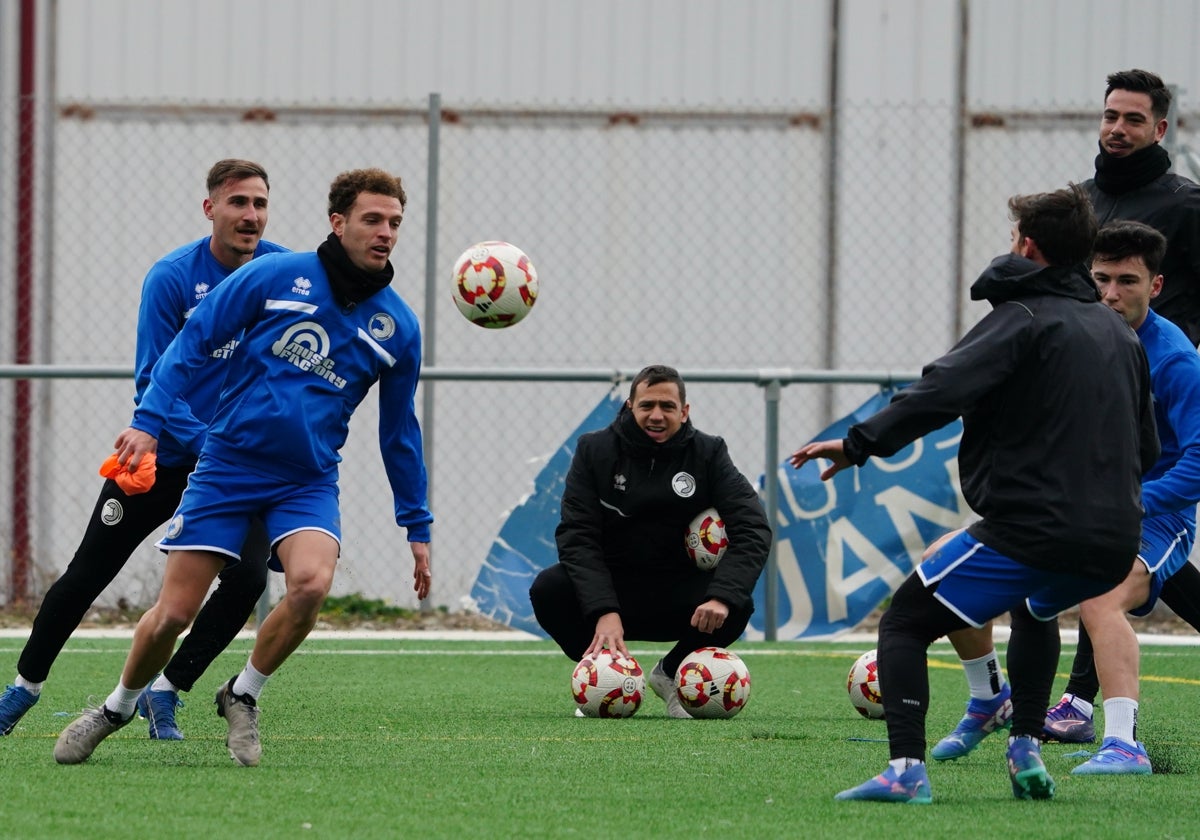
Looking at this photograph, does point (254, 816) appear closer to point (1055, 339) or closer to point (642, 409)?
point (1055, 339)

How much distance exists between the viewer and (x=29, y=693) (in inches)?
241

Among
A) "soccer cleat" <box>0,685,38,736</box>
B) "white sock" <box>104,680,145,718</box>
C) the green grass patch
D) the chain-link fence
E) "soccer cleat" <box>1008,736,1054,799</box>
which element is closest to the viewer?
the green grass patch

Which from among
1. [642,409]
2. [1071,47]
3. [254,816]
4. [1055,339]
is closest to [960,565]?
[1055,339]

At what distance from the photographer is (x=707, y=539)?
7555 millimetres

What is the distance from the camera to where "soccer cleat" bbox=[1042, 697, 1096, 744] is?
641cm

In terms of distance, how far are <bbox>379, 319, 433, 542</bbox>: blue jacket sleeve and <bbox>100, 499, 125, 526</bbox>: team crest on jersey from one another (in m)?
0.90

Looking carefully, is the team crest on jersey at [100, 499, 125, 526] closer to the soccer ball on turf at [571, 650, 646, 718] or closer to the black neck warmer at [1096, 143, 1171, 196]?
the soccer ball on turf at [571, 650, 646, 718]

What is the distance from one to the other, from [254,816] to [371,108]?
7.64 m

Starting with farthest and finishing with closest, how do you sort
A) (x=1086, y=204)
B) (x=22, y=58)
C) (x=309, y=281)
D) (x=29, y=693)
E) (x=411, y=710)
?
(x=22, y=58)
(x=411, y=710)
(x=29, y=693)
(x=309, y=281)
(x=1086, y=204)

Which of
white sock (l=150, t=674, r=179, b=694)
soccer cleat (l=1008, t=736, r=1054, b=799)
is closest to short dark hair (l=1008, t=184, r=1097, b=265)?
soccer cleat (l=1008, t=736, r=1054, b=799)

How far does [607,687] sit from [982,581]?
96.3 inches

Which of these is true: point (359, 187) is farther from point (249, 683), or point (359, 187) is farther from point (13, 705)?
point (13, 705)

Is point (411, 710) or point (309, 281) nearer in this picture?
point (309, 281)

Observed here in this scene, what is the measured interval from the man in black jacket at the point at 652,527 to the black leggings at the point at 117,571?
1565mm
